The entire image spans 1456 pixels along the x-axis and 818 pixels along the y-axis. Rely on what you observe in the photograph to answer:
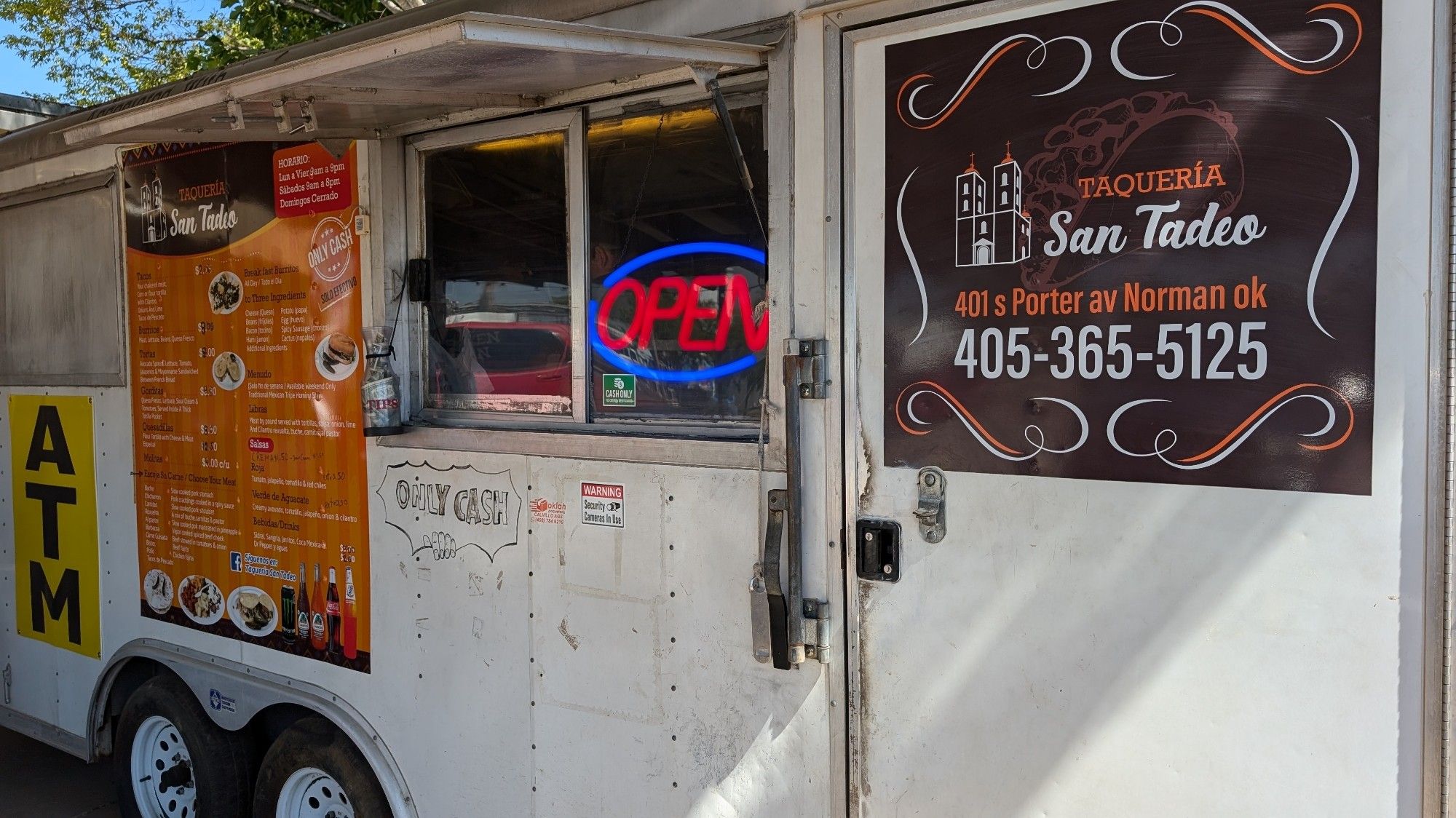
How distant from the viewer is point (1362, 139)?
190 cm

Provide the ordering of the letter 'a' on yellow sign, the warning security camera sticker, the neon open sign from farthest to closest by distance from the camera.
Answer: the letter 'a' on yellow sign, the warning security camera sticker, the neon open sign

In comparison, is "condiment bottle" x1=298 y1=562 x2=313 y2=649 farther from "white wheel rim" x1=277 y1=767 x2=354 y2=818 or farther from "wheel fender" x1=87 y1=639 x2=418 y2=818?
"white wheel rim" x1=277 y1=767 x2=354 y2=818

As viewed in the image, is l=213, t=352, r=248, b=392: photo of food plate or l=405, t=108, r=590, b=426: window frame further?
l=213, t=352, r=248, b=392: photo of food plate

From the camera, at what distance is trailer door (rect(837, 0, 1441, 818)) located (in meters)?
1.91

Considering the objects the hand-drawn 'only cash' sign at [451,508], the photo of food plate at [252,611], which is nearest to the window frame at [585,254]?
the hand-drawn 'only cash' sign at [451,508]

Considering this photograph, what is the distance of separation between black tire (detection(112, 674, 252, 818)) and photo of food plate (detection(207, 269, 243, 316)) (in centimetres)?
141

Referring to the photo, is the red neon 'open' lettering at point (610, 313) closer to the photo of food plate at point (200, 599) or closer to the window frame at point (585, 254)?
the window frame at point (585, 254)

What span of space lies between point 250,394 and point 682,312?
1.78 meters

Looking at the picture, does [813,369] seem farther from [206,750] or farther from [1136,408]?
[206,750]

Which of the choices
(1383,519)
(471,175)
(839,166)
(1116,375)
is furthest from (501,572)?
(1383,519)

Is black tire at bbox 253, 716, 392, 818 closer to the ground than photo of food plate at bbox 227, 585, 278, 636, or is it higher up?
closer to the ground

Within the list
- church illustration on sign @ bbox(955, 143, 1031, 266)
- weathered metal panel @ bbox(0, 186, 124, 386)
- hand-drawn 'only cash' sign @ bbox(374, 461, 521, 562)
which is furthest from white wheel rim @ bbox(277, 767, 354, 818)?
church illustration on sign @ bbox(955, 143, 1031, 266)

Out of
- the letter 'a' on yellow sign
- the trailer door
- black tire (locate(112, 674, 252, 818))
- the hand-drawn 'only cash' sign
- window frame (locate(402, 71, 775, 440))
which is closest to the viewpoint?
the trailer door

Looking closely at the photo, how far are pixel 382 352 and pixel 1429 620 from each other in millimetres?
2814
